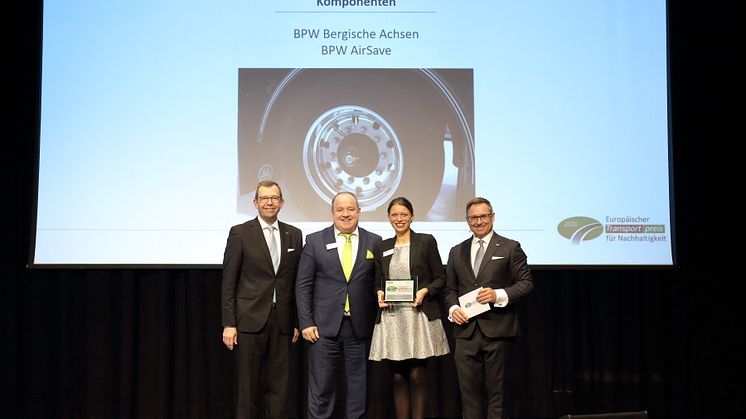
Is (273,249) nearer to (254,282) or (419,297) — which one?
(254,282)

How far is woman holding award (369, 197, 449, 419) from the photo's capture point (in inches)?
147

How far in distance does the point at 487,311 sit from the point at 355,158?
5.19ft

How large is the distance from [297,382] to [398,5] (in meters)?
2.81

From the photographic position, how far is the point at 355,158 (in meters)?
4.77

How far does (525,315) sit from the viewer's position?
512 cm

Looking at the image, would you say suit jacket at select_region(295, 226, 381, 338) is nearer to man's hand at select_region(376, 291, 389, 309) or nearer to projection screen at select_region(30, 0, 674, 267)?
man's hand at select_region(376, 291, 389, 309)

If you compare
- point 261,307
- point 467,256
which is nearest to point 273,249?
point 261,307

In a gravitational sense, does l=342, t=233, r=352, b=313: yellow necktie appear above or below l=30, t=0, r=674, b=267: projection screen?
below

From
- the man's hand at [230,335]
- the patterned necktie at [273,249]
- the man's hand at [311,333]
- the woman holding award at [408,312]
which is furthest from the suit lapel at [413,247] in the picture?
the man's hand at [230,335]

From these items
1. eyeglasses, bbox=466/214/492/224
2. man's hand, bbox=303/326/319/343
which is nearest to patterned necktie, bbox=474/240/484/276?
eyeglasses, bbox=466/214/492/224

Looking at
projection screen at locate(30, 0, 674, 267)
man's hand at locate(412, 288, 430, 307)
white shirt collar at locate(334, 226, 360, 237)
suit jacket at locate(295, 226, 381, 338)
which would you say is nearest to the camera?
man's hand at locate(412, 288, 430, 307)

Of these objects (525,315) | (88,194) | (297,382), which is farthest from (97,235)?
(525,315)

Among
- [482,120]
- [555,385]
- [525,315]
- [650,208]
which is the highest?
[482,120]

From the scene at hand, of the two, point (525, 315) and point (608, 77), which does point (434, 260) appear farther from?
point (608, 77)
